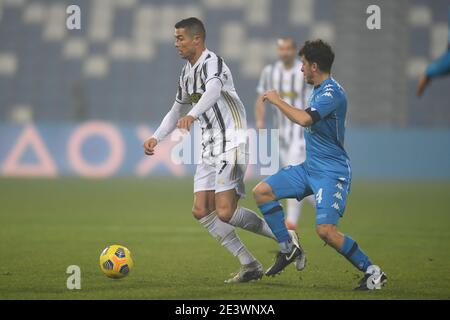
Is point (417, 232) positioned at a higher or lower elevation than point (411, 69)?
lower

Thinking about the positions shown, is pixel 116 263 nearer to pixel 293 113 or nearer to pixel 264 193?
pixel 264 193

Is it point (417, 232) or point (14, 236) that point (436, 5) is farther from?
point (14, 236)

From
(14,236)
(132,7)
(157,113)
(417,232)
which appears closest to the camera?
(14,236)

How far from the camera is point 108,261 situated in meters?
7.11

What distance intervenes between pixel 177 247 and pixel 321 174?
324cm

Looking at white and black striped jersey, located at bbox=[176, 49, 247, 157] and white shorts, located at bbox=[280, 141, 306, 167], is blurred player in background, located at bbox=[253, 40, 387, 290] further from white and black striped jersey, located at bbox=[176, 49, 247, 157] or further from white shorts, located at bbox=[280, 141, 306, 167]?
white shorts, located at bbox=[280, 141, 306, 167]

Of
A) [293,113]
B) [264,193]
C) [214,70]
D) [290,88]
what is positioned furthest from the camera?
[290,88]

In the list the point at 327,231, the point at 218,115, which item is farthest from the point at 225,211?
the point at 327,231

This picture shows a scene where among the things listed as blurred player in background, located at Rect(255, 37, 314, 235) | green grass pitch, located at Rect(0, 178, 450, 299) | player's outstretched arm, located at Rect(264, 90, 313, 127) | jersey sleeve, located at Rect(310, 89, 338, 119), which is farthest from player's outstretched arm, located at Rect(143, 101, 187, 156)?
blurred player in background, located at Rect(255, 37, 314, 235)

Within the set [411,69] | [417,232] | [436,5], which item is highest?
[436,5]

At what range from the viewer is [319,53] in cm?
677

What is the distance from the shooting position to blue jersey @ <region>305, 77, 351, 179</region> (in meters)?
6.70

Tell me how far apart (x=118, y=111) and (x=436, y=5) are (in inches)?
373
